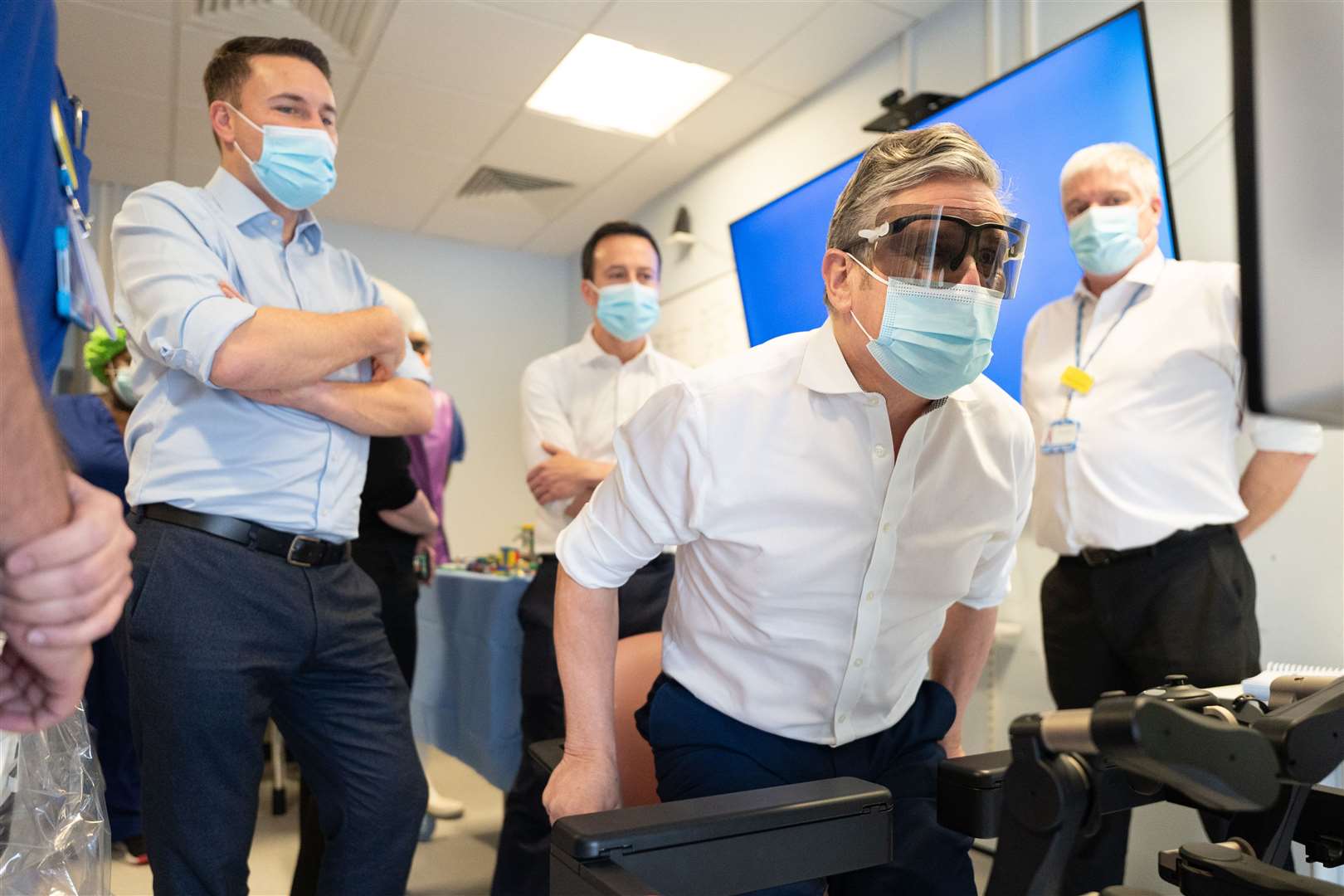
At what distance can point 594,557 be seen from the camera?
1188 millimetres

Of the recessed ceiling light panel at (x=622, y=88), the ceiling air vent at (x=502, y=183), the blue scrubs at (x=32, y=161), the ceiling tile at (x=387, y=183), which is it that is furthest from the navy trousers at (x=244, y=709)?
the ceiling air vent at (x=502, y=183)

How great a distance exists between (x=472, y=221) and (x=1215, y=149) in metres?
3.93

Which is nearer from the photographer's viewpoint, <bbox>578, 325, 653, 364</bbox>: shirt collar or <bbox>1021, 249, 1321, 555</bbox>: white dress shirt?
<bbox>1021, 249, 1321, 555</bbox>: white dress shirt

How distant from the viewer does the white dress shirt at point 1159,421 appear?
6.09ft

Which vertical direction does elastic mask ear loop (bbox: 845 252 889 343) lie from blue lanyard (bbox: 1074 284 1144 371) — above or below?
below

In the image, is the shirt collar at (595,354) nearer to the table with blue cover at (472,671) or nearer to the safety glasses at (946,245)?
the table with blue cover at (472,671)

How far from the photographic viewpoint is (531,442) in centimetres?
246

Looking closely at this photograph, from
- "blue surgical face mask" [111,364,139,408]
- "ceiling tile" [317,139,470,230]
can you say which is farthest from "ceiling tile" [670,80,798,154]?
"blue surgical face mask" [111,364,139,408]

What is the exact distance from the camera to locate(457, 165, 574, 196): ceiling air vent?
14.9ft

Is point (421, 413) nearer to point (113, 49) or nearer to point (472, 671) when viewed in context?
point (472, 671)

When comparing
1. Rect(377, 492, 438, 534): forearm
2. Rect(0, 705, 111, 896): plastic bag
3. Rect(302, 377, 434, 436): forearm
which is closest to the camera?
Rect(0, 705, 111, 896): plastic bag

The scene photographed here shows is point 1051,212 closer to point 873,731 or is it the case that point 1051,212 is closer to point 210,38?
point 873,731

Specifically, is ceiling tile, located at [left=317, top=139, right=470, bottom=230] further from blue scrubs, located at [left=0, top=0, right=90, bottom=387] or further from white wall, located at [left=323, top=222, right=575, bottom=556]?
blue scrubs, located at [left=0, top=0, right=90, bottom=387]

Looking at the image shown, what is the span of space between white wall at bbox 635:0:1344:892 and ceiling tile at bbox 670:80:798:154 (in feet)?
0.21
